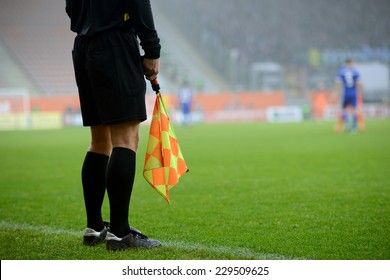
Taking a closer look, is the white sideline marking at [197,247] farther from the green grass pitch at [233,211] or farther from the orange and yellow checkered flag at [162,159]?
the orange and yellow checkered flag at [162,159]

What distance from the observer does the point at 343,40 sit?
35844 mm

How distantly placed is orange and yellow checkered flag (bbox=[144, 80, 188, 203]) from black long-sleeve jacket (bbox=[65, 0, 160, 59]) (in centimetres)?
30

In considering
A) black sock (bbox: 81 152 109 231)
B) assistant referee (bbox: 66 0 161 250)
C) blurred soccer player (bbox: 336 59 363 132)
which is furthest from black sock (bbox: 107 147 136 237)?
blurred soccer player (bbox: 336 59 363 132)

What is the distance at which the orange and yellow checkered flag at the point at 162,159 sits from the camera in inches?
151

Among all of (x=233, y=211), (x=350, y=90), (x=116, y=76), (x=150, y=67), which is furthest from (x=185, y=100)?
(x=116, y=76)

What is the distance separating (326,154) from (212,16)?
27.2 meters

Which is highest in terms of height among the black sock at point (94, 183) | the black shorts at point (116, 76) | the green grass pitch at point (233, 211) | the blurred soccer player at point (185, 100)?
the black shorts at point (116, 76)

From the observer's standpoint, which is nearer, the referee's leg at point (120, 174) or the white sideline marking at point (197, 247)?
the white sideline marking at point (197, 247)

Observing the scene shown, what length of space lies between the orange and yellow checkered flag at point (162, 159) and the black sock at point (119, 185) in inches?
7.7

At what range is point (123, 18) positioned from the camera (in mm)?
3619

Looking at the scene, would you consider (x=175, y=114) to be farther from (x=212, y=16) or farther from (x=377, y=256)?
(x=377, y=256)

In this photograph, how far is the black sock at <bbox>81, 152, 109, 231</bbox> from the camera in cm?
395

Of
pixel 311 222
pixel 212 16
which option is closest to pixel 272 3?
pixel 212 16

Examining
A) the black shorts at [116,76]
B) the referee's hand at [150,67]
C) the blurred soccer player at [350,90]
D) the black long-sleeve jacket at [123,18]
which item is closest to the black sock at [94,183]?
the black shorts at [116,76]
